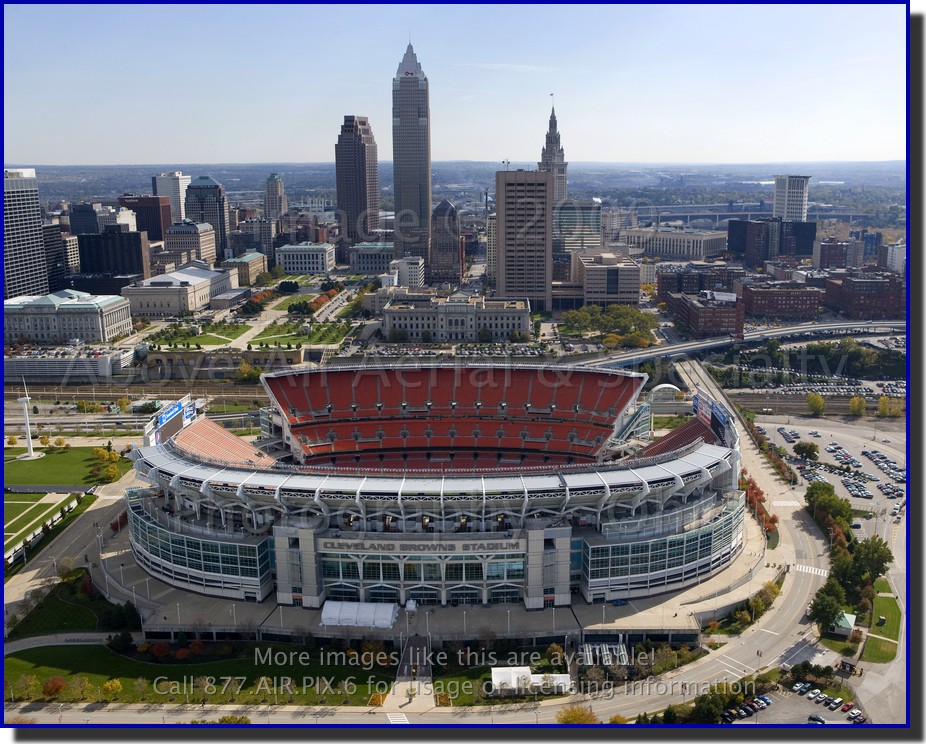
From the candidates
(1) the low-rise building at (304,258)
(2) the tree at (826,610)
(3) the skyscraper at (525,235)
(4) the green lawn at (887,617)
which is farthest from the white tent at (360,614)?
(1) the low-rise building at (304,258)

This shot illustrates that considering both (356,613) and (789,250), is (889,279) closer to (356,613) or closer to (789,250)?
(789,250)

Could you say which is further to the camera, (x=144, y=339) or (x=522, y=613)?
(x=144, y=339)

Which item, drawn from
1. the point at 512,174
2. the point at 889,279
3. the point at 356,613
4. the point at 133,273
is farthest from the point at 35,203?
the point at 889,279

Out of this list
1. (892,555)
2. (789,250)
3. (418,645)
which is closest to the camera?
(418,645)

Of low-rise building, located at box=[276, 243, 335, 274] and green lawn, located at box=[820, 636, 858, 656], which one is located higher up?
low-rise building, located at box=[276, 243, 335, 274]

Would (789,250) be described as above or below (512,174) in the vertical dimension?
below

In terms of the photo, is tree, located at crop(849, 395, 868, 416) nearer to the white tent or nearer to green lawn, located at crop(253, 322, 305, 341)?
the white tent

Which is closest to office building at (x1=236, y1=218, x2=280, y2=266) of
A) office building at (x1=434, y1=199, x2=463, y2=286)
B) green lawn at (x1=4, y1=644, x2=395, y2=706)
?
office building at (x1=434, y1=199, x2=463, y2=286)
